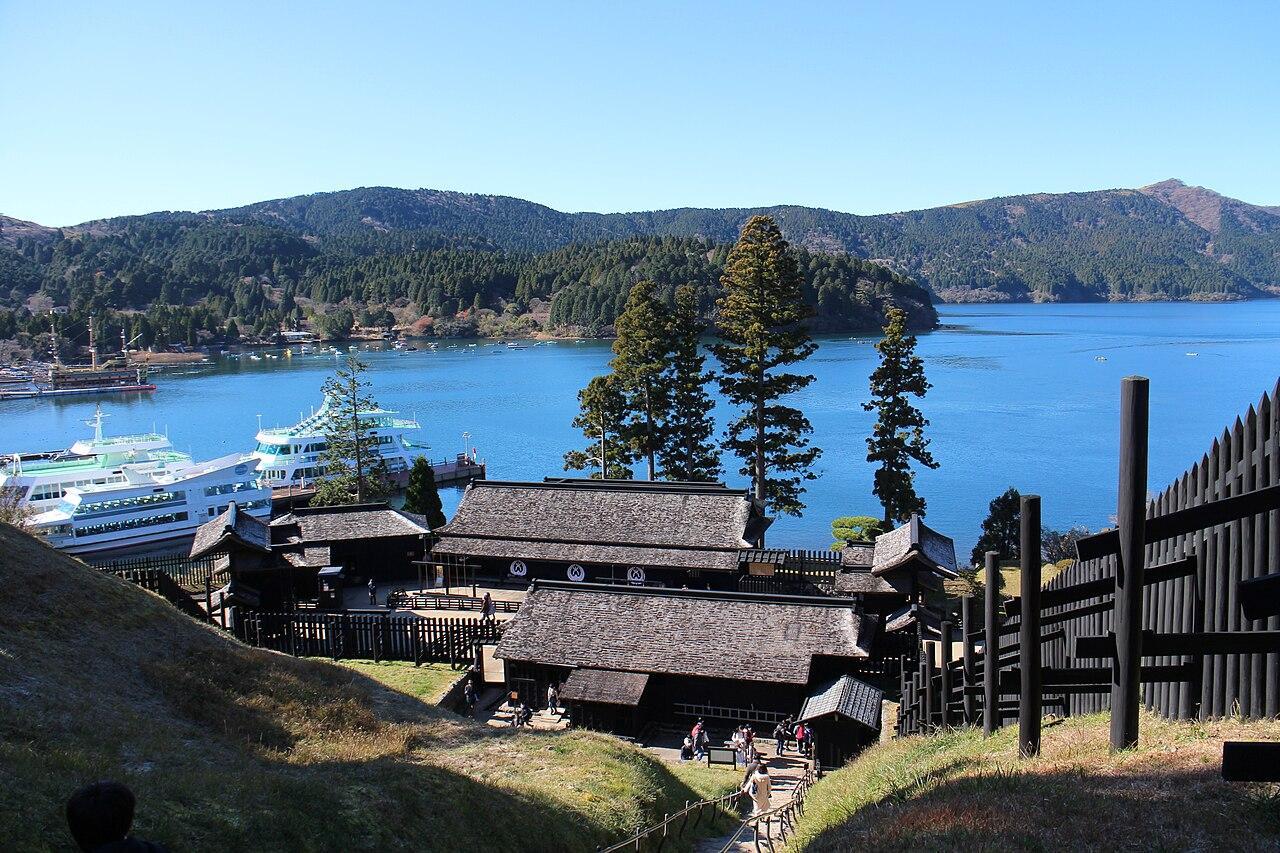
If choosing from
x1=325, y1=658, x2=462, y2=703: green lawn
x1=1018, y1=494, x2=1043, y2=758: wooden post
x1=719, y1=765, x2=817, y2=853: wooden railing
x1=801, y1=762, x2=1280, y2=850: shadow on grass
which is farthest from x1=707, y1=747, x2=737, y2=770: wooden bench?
x1=801, y1=762, x2=1280, y2=850: shadow on grass

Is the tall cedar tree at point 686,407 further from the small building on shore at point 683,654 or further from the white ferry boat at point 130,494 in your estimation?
the white ferry boat at point 130,494

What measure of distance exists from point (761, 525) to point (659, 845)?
68.6ft

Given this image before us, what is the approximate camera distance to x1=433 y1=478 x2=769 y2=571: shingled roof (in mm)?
30828

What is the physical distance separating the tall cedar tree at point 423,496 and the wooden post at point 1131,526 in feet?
Result: 118

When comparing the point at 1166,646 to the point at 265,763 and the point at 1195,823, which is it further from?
the point at 265,763

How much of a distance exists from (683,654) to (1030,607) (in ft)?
47.4

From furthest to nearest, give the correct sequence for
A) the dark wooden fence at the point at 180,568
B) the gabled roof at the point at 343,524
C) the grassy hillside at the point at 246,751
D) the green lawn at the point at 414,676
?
the gabled roof at the point at 343,524, the dark wooden fence at the point at 180,568, the green lawn at the point at 414,676, the grassy hillside at the point at 246,751

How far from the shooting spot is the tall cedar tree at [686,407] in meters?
41.3

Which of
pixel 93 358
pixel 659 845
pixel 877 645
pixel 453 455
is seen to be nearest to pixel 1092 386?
pixel 453 455

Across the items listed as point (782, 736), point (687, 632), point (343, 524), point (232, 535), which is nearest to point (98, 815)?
point (782, 736)

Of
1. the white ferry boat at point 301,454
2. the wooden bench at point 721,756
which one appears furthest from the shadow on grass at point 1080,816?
the white ferry boat at point 301,454

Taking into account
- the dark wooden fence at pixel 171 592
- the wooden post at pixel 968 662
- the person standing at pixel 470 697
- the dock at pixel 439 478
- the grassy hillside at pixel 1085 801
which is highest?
the grassy hillside at pixel 1085 801

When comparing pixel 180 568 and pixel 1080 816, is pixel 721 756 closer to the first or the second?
pixel 1080 816

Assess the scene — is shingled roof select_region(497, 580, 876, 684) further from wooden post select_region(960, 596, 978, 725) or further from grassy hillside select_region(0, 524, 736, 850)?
wooden post select_region(960, 596, 978, 725)
